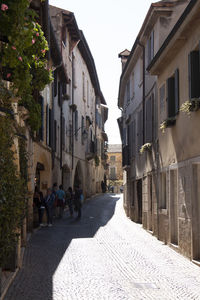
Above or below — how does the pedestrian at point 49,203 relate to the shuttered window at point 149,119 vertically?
below

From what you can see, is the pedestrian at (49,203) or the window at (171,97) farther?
the pedestrian at (49,203)

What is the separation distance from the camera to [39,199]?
19.5 m

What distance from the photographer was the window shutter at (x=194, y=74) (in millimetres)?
11453

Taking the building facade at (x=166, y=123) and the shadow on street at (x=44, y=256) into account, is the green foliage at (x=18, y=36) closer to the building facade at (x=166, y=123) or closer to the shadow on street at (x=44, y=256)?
the shadow on street at (x=44, y=256)

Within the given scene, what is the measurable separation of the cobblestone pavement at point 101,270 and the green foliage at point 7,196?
2.85 ft

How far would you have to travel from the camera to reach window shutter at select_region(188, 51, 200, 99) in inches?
451

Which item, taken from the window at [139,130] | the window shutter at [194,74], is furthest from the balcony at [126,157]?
the window shutter at [194,74]

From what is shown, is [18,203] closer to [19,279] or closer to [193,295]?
[19,279]

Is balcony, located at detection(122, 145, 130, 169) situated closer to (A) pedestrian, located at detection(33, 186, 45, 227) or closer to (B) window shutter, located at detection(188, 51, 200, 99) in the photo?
(A) pedestrian, located at detection(33, 186, 45, 227)

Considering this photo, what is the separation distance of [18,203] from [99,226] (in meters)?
12.1

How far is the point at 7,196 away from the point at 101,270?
10.7 feet

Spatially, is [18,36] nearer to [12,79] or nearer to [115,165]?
[12,79]

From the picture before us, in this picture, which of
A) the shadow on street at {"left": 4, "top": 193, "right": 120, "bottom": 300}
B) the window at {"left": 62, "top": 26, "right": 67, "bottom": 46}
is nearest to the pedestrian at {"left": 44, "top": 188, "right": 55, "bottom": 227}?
the shadow on street at {"left": 4, "top": 193, "right": 120, "bottom": 300}

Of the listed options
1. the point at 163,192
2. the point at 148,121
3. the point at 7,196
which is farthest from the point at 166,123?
the point at 7,196
